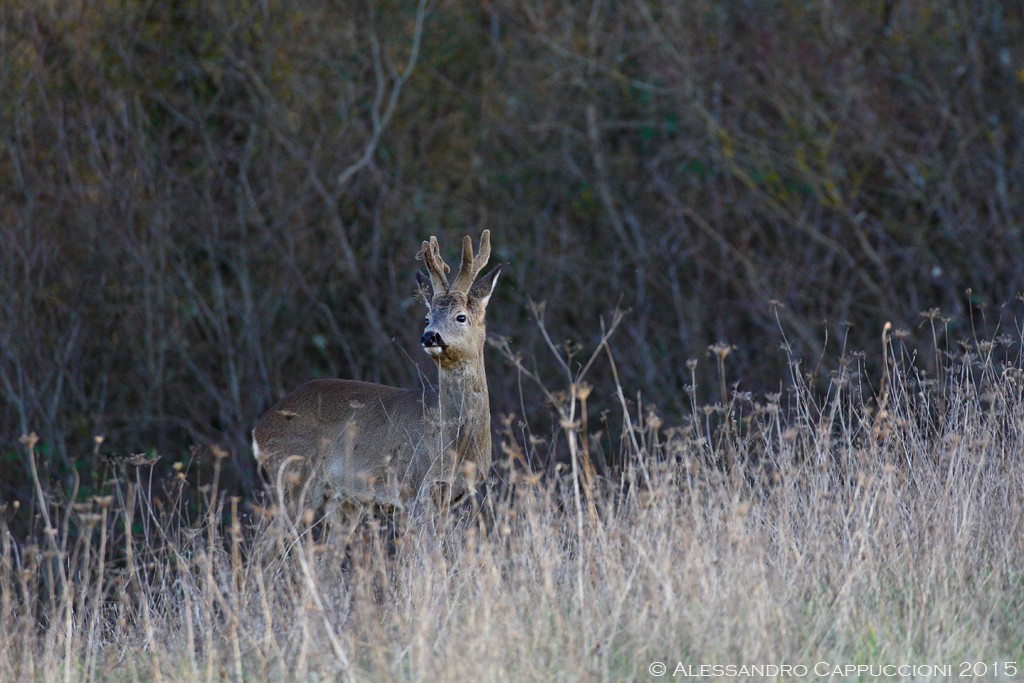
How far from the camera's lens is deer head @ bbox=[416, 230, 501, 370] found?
7.43m

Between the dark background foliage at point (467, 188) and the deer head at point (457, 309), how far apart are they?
5.16 meters

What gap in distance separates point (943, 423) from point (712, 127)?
7.82 metres

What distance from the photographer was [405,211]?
1386cm

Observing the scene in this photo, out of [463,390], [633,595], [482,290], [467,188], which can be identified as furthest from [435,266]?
[467,188]

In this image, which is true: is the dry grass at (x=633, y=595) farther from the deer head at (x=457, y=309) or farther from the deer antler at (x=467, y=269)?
the deer antler at (x=467, y=269)

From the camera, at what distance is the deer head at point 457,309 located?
743 cm

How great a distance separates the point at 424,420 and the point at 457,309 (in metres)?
0.63

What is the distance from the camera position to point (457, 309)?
7461 mm

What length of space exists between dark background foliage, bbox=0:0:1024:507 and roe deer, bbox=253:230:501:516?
4.47m

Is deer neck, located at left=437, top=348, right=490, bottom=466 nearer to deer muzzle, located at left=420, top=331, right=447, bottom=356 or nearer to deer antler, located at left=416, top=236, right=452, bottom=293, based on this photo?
deer muzzle, located at left=420, top=331, right=447, bottom=356

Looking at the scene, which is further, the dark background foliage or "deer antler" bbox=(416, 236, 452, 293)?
the dark background foliage

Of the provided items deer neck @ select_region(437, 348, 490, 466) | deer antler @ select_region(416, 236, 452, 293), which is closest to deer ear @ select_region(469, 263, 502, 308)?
deer antler @ select_region(416, 236, 452, 293)

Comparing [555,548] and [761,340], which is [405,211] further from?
[555,548]

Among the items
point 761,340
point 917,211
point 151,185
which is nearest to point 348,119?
point 151,185
